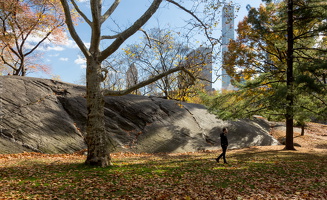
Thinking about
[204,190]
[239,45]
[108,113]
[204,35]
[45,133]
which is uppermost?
[239,45]

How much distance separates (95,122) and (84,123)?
6.20 metres

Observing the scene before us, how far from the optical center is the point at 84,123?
14.4 meters

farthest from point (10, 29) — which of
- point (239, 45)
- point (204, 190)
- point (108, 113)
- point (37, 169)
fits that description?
point (204, 190)

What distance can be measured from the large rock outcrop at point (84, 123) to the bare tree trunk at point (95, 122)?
4.60 meters

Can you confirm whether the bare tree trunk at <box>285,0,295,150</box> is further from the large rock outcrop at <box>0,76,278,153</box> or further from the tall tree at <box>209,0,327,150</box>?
the large rock outcrop at <box>0,76,278,153</box>

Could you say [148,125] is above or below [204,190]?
above

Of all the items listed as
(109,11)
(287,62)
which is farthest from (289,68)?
(109,11)

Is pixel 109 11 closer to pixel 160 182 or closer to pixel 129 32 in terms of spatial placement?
pixel 129 32

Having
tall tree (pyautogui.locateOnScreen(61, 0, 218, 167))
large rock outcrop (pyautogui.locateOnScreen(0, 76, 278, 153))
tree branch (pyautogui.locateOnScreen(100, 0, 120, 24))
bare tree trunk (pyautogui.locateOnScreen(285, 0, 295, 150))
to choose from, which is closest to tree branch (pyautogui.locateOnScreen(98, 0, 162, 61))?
tall tree (pyautogui.locateOnScreen(61, 0, 218, 167))

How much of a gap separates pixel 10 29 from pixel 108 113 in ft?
40.2

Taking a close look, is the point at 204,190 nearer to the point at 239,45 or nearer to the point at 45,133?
the point at 45,133

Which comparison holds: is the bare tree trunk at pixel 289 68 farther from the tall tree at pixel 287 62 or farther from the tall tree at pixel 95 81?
the tall tree at pixel 95 81

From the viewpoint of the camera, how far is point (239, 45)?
18.9 meters

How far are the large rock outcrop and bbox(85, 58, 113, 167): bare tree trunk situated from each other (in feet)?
15.1
